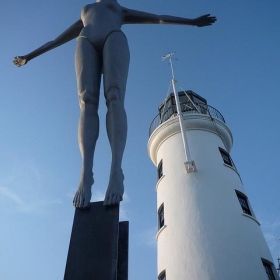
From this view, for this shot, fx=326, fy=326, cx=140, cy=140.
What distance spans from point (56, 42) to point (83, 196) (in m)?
2.11

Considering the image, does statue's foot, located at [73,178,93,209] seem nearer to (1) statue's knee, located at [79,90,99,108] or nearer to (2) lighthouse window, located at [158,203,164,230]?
(1) statue's knee, located at [79,90,99,108]

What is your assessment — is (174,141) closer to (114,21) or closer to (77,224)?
(114,21)

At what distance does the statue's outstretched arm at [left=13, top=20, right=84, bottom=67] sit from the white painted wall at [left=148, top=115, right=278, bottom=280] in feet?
31.2

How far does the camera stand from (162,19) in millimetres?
3902

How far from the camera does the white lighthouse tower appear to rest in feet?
37.0

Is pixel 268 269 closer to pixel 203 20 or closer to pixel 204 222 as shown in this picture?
pixel 204 222

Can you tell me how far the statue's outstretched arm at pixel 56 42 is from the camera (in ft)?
12.8

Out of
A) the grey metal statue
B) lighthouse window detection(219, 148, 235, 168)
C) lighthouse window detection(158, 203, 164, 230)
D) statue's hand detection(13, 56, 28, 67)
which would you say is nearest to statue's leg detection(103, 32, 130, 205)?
the grey metal statue

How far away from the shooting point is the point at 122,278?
7.82 feet

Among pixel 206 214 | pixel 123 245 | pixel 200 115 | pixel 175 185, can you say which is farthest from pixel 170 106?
pixel 123 245

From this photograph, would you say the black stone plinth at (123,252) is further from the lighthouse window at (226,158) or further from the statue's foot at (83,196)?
the lighthouse window at (226,158)

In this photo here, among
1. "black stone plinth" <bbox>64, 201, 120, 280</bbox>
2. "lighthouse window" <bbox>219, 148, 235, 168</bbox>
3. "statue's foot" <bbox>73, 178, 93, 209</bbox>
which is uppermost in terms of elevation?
"lighthouse window" <bbox>219, 148, 235, 168</bbox>

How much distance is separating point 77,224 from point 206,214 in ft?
35.2

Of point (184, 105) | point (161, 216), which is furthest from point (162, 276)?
point (184, 105)
